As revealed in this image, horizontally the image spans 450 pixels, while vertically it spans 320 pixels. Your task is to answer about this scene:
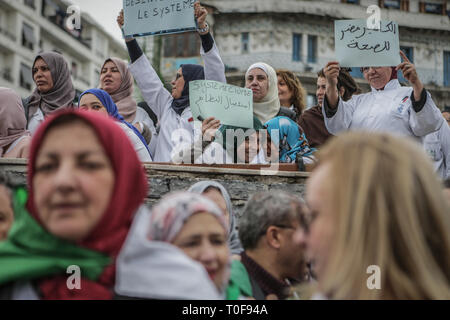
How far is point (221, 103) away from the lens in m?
5.46

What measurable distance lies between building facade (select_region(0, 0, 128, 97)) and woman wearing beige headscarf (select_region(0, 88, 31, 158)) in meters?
29.9

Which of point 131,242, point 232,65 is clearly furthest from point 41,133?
point 232,65

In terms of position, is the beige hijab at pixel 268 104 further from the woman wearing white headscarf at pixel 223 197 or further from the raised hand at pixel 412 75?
the woman wearing white headscarf at pixel 223 197

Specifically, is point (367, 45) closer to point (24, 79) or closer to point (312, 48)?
point (312, 48)

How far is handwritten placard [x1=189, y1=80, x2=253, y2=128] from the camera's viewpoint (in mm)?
5395

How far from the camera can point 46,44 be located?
45.9 metres

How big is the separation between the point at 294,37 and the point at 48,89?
1109 inches

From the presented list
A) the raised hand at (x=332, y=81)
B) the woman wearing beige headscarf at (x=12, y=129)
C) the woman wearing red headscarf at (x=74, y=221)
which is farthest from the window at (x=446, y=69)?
the woman wearing red headscarf at (x=74, y=221)

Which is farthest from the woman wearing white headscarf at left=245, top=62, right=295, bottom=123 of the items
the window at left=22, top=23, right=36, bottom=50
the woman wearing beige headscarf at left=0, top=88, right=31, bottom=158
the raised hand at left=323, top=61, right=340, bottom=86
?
the window at left=22, top=23, right=36, bottom=50

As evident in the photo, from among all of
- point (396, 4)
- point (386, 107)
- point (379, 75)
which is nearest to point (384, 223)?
point (386, 107)

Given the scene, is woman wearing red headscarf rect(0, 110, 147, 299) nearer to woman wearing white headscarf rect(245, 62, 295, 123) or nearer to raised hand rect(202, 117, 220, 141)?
raised hand rect(202, 117, 220, 141)

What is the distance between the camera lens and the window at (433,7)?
3419 centimetres

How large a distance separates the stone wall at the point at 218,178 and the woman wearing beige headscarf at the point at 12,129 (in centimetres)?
38
